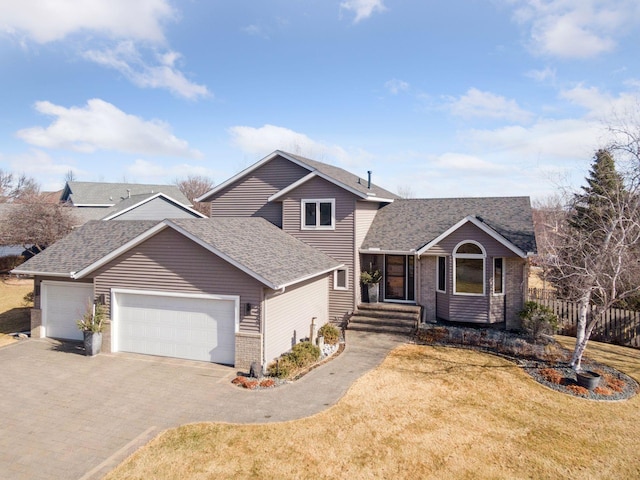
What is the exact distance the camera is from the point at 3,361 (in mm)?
14195

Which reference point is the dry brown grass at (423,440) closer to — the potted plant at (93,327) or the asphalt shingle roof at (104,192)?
the potted plant at (93,327)

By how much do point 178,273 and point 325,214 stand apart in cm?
808

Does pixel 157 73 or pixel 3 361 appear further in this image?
pixel 157 73

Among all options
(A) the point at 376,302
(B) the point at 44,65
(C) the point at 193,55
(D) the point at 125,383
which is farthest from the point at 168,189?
(D) the point at 125,383

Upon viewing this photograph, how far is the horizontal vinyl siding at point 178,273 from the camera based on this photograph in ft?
43.5

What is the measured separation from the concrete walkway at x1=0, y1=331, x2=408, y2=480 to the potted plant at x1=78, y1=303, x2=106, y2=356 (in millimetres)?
424

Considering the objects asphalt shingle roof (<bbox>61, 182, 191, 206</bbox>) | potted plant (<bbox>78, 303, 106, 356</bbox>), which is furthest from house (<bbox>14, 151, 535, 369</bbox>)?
asphalt shingle roof (<bbox>61, 182, 191, 206</bbox>)

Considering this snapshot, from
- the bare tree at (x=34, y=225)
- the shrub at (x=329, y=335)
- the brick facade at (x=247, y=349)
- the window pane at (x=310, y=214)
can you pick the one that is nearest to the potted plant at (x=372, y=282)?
the window pane at (x=310, y=214)

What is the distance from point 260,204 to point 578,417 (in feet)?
53.2

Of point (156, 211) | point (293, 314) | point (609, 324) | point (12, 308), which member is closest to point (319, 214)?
point (293, 314)

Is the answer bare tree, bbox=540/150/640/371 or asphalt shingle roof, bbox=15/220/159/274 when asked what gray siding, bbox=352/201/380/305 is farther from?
asphalt shingle roof, bbox=15/220/159/274

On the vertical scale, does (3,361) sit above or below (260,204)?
below

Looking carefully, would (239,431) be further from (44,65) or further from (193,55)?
(44,65)

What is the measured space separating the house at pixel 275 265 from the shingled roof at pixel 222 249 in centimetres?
7
